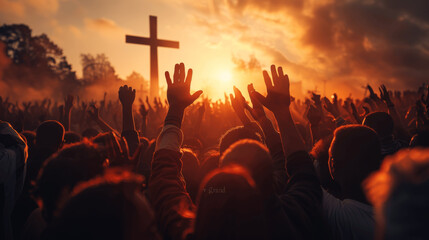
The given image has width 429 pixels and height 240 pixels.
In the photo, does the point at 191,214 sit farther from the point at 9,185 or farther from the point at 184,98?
the point at 9,185

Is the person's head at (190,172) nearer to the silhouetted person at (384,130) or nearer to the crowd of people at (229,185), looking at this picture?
the crowd of people at (229,185)

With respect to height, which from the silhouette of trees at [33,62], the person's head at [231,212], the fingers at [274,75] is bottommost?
the person's head at [231,212]

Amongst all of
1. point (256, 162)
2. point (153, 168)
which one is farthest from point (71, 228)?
point (153, 168)

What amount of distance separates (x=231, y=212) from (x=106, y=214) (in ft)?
1.61

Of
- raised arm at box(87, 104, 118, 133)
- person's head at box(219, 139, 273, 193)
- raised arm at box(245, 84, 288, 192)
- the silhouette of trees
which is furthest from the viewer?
the silhouette of trees

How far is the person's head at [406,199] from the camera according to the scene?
0.74 meters

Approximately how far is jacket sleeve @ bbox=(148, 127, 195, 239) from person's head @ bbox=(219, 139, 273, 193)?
16.7 inches

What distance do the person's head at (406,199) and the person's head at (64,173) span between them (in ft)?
4.68

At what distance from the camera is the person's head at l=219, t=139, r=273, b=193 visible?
1313mm

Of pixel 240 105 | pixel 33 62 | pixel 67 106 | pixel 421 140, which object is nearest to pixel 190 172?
pixel 240 105

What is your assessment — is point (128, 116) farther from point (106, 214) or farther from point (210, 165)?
point (106, 214)

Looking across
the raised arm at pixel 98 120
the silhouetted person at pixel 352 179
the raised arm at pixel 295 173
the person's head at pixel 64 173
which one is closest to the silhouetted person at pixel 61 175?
the person's head at pixel 64 173

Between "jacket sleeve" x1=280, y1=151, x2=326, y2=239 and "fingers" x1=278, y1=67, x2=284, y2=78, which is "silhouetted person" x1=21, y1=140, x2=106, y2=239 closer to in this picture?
"jacket sleeve" x1=280, y1=151, x2=326, y2=239

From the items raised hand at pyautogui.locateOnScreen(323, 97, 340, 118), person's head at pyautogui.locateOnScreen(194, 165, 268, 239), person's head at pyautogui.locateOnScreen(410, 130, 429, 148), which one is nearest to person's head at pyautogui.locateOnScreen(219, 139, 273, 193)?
person's head at pyautogui.locateOnScreen(194, 165, 268, 239)
